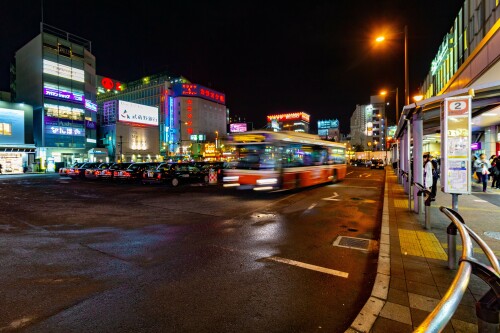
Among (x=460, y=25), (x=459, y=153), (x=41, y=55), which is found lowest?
(x=459, y=153)

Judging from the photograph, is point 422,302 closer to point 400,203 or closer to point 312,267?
point 312,267

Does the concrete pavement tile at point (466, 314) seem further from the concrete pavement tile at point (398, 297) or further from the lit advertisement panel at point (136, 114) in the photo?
the lit advertisement panel at point (136, 114)

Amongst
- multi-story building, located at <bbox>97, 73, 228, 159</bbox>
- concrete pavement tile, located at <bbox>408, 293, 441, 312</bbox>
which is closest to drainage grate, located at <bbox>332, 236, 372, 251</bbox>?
concrete pavement tile, located at <bbox>408, 293, 441, 312</bbox>

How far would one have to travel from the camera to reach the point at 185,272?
5.04 meters

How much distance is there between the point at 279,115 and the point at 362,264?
15275 centimetres

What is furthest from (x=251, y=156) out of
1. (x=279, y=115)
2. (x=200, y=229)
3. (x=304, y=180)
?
(x=279, y=115)

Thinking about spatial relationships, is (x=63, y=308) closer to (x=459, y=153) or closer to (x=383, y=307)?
(x=383, y=307)

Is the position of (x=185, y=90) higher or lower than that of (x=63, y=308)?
higher

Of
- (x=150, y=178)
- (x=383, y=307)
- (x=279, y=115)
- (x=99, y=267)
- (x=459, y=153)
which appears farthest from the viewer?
(x=279, y=115)

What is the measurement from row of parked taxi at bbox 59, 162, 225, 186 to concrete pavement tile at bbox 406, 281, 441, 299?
1708cm

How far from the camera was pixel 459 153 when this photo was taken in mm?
5887

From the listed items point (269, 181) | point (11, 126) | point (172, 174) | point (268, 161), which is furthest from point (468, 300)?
point (11, 126)

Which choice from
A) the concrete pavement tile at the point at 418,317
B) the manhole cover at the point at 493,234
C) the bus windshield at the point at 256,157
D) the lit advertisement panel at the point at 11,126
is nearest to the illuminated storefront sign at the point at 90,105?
the lit advertisement panel at the point at 11,126

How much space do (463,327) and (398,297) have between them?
868mm
